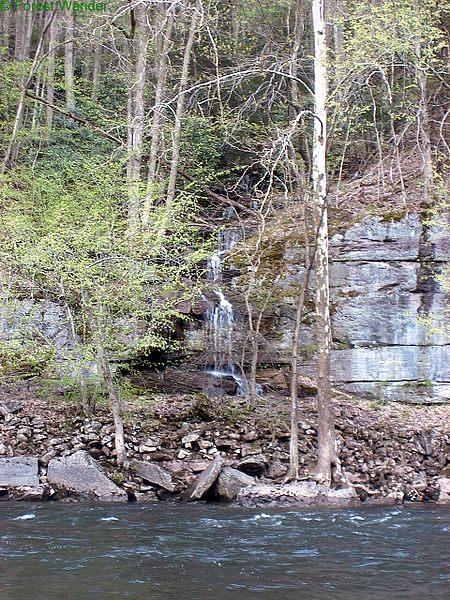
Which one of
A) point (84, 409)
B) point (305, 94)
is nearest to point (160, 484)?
point (84, 409)

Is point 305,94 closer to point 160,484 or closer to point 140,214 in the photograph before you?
point 140,214

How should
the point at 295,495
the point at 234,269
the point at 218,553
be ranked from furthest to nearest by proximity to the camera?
1. the point at 234,269
2. the point at 295,495
3. the point at 218,553

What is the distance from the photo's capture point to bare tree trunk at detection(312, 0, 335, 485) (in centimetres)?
1128

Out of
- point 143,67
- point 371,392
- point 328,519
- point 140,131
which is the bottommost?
point 328,519

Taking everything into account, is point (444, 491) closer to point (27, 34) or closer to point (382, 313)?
point (382, 313)

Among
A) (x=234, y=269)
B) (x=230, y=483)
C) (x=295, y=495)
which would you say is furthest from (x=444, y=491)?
(x=234, y=269)

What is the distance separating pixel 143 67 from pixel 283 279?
20.8ft

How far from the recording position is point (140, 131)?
15445 mm

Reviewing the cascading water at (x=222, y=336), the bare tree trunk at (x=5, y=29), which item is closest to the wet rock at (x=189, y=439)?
the cascading water at (x=222, y=336)

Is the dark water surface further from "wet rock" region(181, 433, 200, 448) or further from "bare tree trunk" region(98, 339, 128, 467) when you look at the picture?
"wet rock" region(181, 433, 200, 448)

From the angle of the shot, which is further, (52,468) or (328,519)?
(52,468)

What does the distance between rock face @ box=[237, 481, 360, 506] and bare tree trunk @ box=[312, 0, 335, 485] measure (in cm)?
70

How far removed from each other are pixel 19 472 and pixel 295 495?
4.68m

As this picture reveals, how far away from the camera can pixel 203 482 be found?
10570 millimetres
